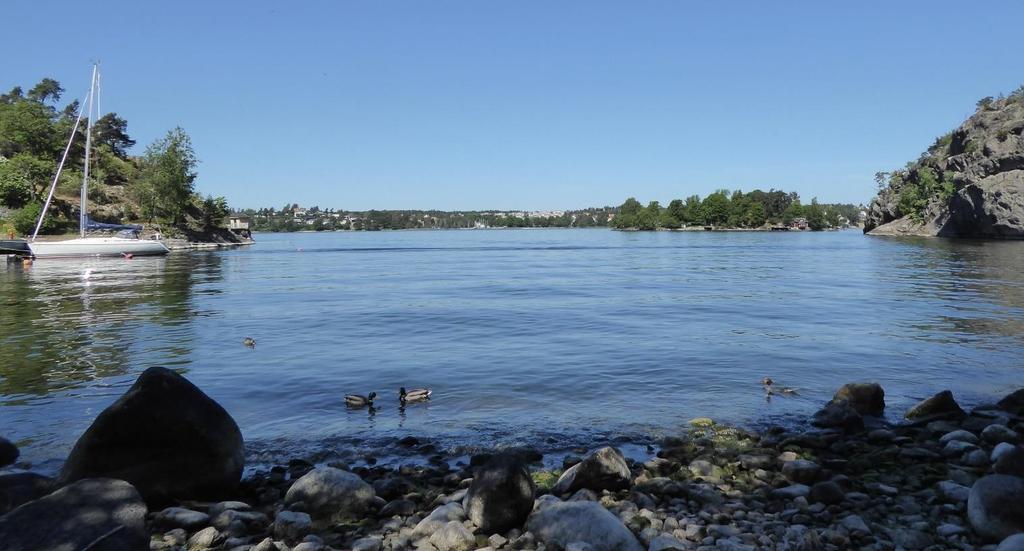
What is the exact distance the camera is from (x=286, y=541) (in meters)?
7.28

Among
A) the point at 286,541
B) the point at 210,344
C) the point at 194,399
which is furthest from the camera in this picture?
the point at 210,344

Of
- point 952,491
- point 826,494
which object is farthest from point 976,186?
point 826,494

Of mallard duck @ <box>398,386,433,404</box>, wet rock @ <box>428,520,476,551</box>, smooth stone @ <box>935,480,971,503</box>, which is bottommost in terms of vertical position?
mallard duck @ <box>398,386,433,404</box>

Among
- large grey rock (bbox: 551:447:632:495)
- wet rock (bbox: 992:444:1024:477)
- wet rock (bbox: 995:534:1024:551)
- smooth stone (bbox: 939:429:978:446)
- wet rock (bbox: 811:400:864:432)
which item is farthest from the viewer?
wet rock (bbox: 811:400:864:432)

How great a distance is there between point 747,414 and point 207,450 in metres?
9.70

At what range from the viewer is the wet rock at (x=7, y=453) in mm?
10531

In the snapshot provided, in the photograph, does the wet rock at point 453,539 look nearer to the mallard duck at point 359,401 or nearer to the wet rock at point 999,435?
the mallard duck at point 359,401

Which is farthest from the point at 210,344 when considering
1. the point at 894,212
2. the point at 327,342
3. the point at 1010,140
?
the point at 894,212

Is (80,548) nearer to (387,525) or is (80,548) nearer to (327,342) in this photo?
(387,525)

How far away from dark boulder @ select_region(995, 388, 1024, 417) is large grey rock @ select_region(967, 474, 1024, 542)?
6635mm

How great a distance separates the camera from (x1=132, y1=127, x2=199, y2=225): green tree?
12938 cm

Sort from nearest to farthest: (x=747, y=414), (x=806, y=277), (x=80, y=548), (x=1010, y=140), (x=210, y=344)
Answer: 1. (x=80, y=548)
2. (x=747, y=414)
3. (x=210, y=344)
4. (x=806, y=277)
5. (x=1010, y=140)

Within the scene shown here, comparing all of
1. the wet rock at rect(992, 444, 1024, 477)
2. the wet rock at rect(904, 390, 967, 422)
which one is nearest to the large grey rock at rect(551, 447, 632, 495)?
the wet rock at rect(992, 444, 1024, 477)

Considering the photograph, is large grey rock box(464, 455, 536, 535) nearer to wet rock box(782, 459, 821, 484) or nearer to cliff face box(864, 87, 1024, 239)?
wet rock box(782, 459, 821, 484)
